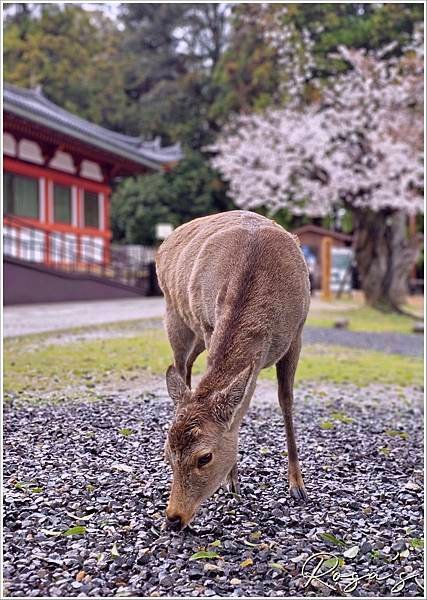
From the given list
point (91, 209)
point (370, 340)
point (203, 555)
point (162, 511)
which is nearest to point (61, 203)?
point (91, 209)

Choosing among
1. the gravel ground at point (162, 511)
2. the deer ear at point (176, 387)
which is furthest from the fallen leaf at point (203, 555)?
the deer ear at point (176, 387)

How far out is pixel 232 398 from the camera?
1854 mm

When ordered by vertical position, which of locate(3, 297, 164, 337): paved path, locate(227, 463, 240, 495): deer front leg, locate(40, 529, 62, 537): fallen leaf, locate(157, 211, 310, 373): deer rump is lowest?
locate(40, 529, 62, 537): fallen leaf

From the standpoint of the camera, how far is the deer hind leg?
2.41 meters

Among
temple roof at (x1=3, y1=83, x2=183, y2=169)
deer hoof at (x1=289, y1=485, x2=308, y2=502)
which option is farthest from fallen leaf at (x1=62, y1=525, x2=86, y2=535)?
temple roof at (x1=3, y1=83, x2=183, y2=169)

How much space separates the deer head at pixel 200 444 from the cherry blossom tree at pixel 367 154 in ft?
38.6

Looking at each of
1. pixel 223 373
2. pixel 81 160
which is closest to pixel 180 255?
pixel 223 373

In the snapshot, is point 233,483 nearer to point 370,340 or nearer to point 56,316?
point 370,340

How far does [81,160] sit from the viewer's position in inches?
561

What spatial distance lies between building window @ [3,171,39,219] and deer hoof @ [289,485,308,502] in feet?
35.4

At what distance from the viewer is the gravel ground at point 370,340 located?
850 centimetres

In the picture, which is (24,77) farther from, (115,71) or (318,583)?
(318,583)

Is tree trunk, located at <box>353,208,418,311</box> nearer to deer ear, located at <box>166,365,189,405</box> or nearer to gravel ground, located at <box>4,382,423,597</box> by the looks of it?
gravel ground, located at <box>4,382,423,597</box>

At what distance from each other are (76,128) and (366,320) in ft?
22.5
